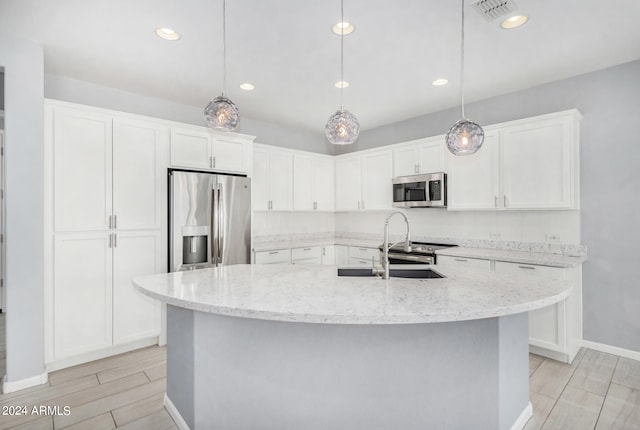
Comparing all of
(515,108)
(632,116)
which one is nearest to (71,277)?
A: (515,108)


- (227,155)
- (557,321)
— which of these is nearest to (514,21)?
(557,321)

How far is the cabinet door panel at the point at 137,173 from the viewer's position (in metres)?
3.18

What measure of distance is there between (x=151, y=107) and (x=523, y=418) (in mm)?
4552

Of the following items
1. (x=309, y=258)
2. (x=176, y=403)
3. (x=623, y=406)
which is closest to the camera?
(x=176, y=403)

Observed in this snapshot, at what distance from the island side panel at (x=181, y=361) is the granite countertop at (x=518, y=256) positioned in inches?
111

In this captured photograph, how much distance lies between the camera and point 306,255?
469 centimetres

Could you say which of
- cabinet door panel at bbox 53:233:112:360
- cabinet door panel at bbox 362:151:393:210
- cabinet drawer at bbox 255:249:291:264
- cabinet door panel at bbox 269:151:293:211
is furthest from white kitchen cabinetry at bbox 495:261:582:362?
cabinet door panel at bbox 53:233:112:360

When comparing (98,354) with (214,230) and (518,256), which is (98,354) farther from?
(518,256)

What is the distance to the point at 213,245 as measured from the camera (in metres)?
3.59

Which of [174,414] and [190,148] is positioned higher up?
[190,148]

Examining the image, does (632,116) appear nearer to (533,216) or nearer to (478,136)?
(533,216)

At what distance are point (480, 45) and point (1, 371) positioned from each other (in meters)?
4.90

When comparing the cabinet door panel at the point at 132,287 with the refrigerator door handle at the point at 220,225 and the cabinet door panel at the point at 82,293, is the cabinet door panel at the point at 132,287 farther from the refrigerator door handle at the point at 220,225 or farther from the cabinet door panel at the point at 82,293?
the refrigerator door handle at the point at 220,225

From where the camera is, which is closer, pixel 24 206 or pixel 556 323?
pixel 24 206
